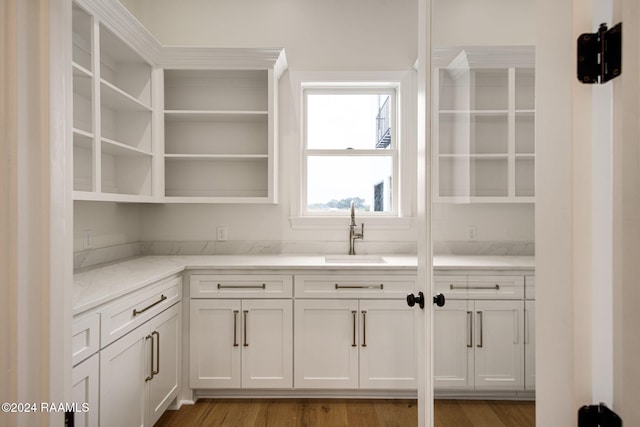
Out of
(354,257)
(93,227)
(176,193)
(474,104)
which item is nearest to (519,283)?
(474,104)

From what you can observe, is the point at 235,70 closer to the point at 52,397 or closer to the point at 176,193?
the point at 176,193

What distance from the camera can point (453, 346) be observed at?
1.07m

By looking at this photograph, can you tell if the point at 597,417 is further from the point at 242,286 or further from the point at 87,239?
the point at 87,239

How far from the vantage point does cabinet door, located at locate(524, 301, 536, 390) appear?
676 millimetres

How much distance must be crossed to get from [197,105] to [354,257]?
68.6 inches

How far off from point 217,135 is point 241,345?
164cm

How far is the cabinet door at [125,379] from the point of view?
151 centimetres

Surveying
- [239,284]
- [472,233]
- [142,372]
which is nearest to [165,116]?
[239,284]

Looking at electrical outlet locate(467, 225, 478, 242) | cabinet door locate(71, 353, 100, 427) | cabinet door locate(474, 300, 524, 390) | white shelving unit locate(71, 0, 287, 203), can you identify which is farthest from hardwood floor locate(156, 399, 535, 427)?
electrical outlet locate(467, 225, 478, 242)

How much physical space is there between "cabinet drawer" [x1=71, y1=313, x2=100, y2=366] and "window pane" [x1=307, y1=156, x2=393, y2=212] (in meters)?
1.88

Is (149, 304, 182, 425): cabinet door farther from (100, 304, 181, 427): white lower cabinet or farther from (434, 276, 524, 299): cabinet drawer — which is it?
(434, 276, 524, 299): cabinet drawer

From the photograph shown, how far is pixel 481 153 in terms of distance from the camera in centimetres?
88

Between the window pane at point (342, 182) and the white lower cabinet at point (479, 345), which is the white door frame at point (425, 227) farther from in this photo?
the window pane at point (342, 182)

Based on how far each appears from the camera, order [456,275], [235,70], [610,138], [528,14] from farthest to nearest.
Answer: [235,70] → [456,275] → [528,14] → [610,138]
